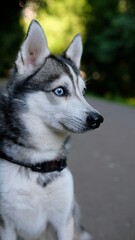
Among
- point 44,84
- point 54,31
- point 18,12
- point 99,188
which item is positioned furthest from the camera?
point 54,31

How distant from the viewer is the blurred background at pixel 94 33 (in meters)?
18.5

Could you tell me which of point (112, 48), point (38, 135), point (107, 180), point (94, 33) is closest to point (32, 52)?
point (38, 135)

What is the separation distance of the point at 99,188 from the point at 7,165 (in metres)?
2.87

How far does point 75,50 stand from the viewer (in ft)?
13.8

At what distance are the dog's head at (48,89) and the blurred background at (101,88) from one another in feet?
1.53

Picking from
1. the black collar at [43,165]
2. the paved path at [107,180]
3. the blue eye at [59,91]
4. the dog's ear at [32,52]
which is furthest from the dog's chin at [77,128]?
the paved path at [107,180]

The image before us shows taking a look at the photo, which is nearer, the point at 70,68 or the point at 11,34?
the point at 70,68

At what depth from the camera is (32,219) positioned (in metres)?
3.84

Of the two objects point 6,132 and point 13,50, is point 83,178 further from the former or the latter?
point 13,50

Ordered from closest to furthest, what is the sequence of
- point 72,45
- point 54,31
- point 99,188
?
point 72,45
point 99,188
point 54,31

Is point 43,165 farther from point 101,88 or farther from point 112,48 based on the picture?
point 101,88

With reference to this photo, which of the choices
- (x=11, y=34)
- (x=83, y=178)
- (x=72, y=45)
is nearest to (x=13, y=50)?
(x=11, y=34)

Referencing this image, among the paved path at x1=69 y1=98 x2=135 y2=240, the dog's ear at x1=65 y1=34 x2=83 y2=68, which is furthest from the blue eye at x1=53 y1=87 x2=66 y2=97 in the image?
the paved path at x1=69 y1=98 x2=135 y2=240

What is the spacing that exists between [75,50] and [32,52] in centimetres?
44
